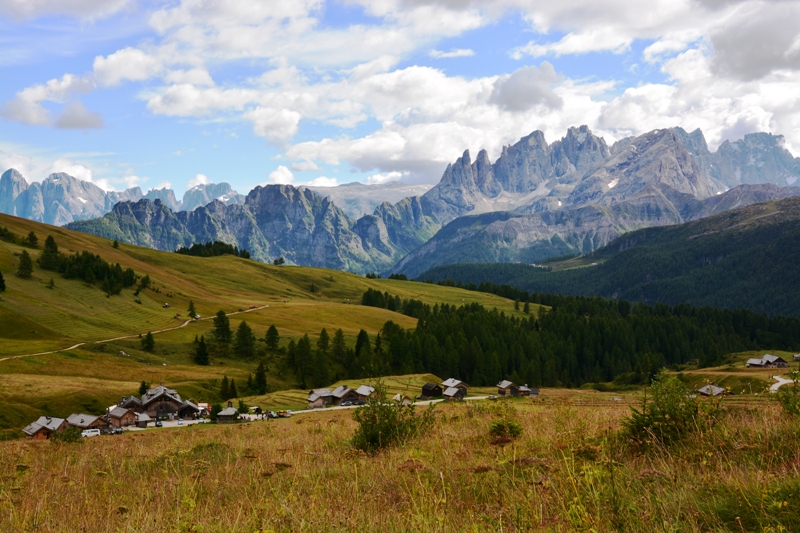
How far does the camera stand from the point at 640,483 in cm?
779

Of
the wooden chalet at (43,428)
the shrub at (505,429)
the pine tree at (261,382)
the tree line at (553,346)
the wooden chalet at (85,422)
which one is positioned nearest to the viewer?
the shrub at (505,429)

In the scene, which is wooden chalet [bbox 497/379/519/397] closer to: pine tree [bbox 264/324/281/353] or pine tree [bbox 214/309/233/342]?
pine tree [bbox 264/324/281/353]

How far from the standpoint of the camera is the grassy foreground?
21.9ft

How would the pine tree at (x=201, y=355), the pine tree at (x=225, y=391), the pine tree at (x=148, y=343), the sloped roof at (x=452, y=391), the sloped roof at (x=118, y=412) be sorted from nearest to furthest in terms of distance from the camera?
1. the sloped roof at (x=118, y=412)
2. the sloped roof at (x=452, y=391)
3. the pine tree at (x=225, y=391)
4. the pine tree at (x=148, y=343)
5. the pine tree at (x=201, y=355)

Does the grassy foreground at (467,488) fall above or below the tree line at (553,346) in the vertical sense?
above

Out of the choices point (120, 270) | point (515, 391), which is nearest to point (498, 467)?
point (515, 391)

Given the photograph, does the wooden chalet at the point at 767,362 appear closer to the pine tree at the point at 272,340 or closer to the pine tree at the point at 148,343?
the pine tree at the point at 272,340

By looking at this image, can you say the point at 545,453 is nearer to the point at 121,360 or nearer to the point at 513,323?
the point at 121,360

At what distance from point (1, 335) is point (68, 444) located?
11453cm

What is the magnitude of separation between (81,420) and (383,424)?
74746 mm

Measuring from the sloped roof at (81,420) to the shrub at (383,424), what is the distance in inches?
2840

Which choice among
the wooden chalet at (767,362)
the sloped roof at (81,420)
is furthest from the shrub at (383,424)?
the wooden chalet at (767,362)

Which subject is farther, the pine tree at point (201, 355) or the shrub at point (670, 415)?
the pine tree at point (201, 355)

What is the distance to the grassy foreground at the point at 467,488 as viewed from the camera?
21.9 ft
